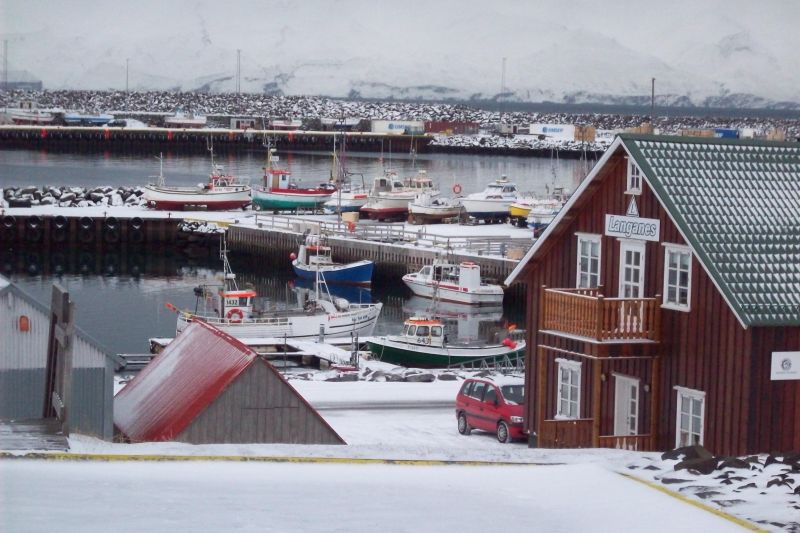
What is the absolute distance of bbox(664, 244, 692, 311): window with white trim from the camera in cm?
1712

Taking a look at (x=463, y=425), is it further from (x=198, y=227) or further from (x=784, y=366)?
(x=198, y=227)

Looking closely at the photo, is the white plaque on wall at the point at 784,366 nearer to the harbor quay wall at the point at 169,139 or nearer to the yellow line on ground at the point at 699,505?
the yellow line on ground at the point at 699,505

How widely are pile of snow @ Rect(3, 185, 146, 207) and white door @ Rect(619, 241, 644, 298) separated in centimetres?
5410

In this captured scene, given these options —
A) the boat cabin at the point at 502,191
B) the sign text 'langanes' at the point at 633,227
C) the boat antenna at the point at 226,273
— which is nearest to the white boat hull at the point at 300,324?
the boat antenna at the point at 226,273

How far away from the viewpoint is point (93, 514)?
30.9 feet

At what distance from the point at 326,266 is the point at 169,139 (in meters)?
92.9

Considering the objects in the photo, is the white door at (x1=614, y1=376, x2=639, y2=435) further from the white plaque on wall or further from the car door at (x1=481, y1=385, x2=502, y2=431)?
the car door at (x1=481, y1=385, x2=502, y2=431)

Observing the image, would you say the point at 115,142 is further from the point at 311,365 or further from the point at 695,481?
the point at 695,481

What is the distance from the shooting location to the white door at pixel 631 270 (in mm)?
18000

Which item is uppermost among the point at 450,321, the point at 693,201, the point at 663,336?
the point at 693,201

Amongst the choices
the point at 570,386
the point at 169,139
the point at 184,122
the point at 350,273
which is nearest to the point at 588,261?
the point at 570,386

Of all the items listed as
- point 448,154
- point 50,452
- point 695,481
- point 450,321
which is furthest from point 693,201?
point 448,154

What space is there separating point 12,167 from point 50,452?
10474cm

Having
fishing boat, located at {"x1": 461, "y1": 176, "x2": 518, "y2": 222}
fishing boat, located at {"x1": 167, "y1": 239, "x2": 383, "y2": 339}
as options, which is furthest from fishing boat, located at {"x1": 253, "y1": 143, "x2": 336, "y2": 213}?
fishing boat, located at {"x1": 167, "y1": 239, "x2": 383, "y2": 339}
